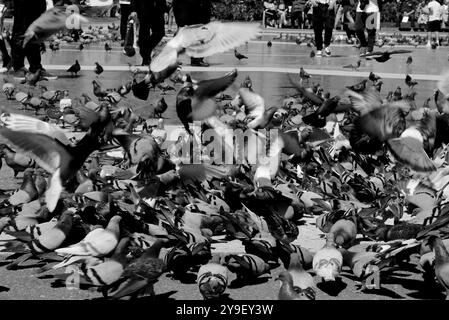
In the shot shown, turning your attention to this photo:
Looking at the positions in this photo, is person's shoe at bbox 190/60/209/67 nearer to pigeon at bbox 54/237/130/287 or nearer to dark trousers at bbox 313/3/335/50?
dark trousers at bbox 313/3/335/50

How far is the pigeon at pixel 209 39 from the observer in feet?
16.9

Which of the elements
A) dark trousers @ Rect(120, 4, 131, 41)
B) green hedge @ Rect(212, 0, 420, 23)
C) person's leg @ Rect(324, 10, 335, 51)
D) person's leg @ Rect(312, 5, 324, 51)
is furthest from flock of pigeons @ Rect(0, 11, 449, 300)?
green hedge @ Rect(212, 0, 420, 23)

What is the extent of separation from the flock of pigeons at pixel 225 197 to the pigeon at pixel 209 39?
0.04 feet

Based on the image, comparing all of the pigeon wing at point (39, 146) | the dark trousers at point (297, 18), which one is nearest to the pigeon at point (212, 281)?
the pigeon wing at point (39, 146)

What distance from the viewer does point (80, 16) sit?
7301mm

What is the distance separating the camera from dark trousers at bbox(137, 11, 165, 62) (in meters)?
15.0

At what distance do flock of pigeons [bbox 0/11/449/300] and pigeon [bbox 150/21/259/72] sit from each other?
0.01 metres

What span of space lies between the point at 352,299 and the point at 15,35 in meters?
10.1

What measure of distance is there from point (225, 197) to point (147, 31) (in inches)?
448

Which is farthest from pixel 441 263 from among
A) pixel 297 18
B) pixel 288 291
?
pixel 297 18

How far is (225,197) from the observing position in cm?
441

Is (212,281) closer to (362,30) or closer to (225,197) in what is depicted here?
(225,197)
